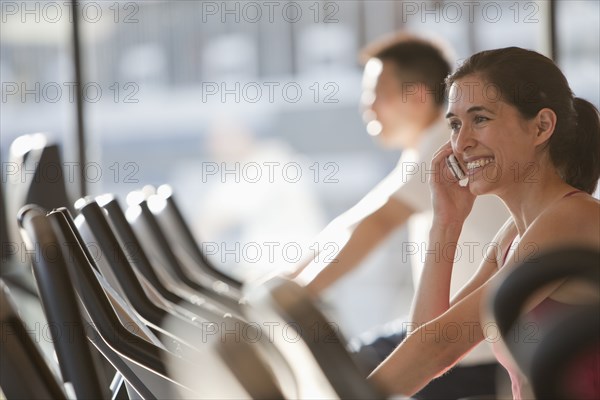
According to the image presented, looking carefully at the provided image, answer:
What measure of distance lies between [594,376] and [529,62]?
2.10ft

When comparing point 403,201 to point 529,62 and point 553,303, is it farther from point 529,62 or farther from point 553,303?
point 553,303

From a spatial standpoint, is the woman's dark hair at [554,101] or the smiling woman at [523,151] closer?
the smiling woman at [523,151]

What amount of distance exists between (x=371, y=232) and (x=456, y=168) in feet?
1.94

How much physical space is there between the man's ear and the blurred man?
63cm

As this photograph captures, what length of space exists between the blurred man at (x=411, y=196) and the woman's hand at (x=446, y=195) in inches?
12.9

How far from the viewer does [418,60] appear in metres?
2.68

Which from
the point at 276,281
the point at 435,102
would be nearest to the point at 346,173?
the point at 435,102

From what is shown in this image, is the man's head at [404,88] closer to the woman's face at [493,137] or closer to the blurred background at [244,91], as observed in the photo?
the blurred background at [244,91]

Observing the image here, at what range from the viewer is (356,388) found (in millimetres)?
760

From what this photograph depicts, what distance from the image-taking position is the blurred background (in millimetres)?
3295

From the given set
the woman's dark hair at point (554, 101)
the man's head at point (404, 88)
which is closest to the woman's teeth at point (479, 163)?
the woman's dark hair at point (554, 101)

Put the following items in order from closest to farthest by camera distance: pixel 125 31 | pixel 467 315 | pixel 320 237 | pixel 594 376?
pixel 594 376
pixel 467 315
pixel 320 237
pixel 125 31

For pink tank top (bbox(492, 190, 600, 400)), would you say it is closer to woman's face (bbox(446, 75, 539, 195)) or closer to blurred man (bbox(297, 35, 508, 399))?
woman's face (bbox(446, 75, 539, 195))

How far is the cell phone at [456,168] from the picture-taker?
6.02 ft
